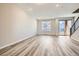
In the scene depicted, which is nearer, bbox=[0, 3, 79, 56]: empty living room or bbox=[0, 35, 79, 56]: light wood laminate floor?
bbox=[0, 35, 79, 56]: light wood laminate floor

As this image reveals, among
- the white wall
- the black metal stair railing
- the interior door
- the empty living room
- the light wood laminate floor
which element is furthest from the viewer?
the black metal stair railing

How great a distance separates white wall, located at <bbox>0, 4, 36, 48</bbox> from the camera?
4108mm

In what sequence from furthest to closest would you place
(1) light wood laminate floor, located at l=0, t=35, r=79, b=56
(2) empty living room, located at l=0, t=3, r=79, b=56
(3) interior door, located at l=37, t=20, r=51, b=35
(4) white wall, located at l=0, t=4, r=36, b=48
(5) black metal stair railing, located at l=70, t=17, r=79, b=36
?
(5) black metal stair railing, located at l=70, t=17, r=79, b=36 < (3) interior door, located at l=37, t=20, r=51, b=35 < (2) empty living room, located at l=0, t=3, r=79, b=56 < (4) white wall, located at l=0, t=4, r=36, b=48 < (1) light wood laminate floor, located at l=0, t=35, r=79, b=56

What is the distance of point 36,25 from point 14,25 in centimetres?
129

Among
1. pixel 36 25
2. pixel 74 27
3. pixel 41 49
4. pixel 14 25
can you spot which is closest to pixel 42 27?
pixel 36 25

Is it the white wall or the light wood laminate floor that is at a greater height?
the white wall

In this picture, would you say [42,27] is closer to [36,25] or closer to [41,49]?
[36,25]

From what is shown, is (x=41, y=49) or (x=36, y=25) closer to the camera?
(x=41, y=49)


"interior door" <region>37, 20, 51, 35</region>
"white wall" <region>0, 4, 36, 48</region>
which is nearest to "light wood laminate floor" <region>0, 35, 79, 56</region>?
"white wall" <region>0, 4, 36, 48</region>

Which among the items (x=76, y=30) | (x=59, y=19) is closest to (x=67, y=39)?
(x=76, y=30)

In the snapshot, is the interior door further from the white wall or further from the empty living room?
the white wall

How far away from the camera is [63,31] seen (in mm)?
5648

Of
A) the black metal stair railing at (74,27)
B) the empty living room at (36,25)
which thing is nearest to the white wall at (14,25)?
the empty living room at (36,25)

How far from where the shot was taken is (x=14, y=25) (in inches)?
196
